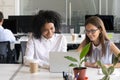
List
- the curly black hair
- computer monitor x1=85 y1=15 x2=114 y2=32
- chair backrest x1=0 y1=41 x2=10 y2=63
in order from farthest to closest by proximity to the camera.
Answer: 1. computer monitor x1=85 y1=15 x2=114 y2=32
2. chair backrest x1=0 y1=41 x2=10 y2=63
3. the curly black hair

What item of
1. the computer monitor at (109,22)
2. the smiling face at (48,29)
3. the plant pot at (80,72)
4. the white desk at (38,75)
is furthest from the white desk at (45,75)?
the computer monitor at (109,22)

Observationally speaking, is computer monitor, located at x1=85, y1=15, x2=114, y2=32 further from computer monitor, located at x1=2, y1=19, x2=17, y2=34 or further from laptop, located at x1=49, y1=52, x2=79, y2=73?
laptop, located at x1=49, y1=52, x2=79, y2=73

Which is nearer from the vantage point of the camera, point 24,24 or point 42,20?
point 42,20

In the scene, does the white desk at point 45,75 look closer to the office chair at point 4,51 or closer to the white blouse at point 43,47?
the white blouse at point 43,47

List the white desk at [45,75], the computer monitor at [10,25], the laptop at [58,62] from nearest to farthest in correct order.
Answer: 1. the white desk at [45,75]
2. the laptop at [58,62]
3. the computer monitor at [10,25]

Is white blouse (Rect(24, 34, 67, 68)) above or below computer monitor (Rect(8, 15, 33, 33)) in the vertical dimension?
below

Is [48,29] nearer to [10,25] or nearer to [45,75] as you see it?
[45,75]

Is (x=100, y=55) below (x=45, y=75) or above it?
above

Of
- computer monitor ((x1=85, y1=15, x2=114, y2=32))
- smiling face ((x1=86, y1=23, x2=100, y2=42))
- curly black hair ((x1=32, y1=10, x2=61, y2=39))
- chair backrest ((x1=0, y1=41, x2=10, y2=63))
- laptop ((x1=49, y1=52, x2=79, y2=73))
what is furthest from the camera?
computer monitor ((x1=85, y1=15, x2=114, y2=32))

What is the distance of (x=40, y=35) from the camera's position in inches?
129

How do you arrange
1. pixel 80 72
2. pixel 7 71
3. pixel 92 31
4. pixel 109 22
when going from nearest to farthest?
pixel 80 72, pixel 7 71, pixel 92 31, pixel 109 22

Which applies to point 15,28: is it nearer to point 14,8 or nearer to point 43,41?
point 14,8

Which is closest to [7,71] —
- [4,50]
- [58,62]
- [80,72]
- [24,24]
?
[58,62]

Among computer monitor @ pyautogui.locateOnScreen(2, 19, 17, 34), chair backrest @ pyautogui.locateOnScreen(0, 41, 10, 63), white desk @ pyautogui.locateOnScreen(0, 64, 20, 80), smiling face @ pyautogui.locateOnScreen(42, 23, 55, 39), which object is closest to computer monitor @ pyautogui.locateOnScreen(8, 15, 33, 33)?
computer monitor @ pyautogui.locateOnScreen(2, 19, 17, 34)
